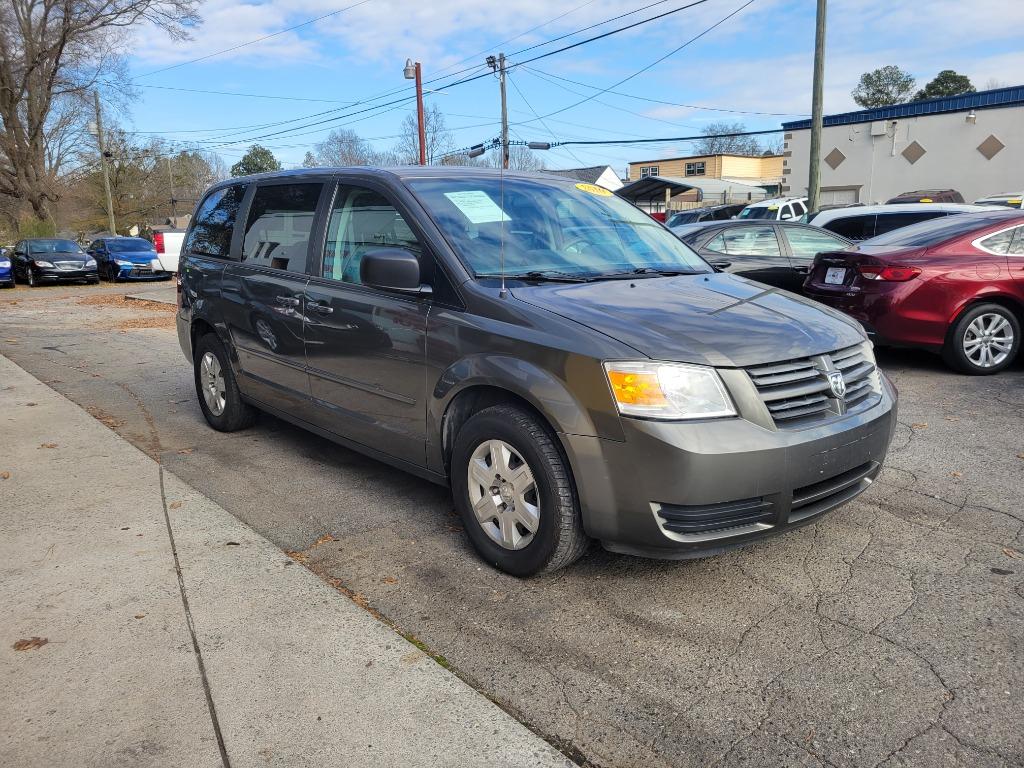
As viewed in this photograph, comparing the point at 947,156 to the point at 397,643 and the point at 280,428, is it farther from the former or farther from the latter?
the point at 397,643

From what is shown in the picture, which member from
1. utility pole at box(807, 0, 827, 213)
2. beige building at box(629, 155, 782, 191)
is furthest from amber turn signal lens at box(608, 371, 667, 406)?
beige building at box(629, 155, 782, 191)

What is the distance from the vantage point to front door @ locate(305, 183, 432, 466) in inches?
149

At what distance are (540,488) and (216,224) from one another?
376 centimetres

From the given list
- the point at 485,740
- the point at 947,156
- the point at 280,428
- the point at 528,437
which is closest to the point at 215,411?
the point at 280,428

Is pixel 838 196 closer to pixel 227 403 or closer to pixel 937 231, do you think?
pixel 937 231

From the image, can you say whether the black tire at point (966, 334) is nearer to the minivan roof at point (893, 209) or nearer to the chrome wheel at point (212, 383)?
the minivan roof at point (893, 209)

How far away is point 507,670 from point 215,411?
153 inches

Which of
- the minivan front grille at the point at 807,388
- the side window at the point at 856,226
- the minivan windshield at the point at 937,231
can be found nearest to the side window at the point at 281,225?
the minivan front grille at the point at 807,388

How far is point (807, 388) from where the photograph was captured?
3.13 metres

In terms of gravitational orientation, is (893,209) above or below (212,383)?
above

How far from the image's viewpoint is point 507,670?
275cm

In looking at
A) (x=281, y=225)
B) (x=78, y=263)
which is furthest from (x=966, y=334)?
(x=78, y=263)

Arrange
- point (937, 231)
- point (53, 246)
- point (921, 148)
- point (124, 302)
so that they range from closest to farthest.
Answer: point (937, 231), point (124, 302), point (53, 246), point (921, 148)

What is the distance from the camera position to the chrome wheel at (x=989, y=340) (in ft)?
23.2
